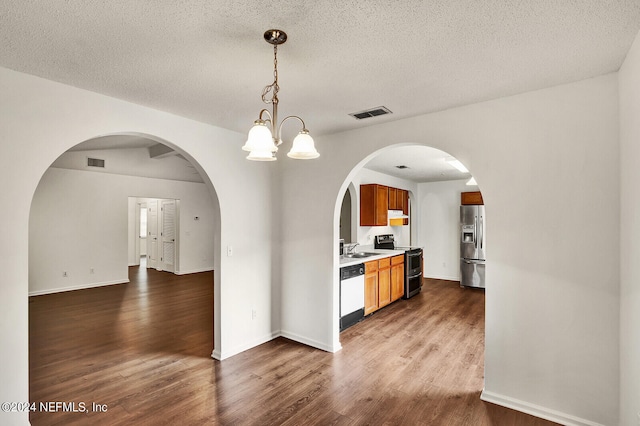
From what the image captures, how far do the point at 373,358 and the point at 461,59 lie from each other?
302 centimetres

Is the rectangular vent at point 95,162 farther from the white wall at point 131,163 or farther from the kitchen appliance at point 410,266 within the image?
the kitchen appliance at point 410,266

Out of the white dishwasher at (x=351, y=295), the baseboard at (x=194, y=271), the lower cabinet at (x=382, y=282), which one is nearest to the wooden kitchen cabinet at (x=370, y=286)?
the lower cabinet at (x=382, y=282)

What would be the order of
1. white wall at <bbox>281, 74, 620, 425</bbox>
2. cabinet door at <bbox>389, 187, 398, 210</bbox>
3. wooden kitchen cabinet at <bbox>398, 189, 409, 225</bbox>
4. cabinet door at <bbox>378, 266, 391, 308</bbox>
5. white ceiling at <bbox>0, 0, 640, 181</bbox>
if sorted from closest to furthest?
white ceiling at <bbox>0, 0, 640, 181</bbox> < white wall at <bbox>281, 74, 620, 425</bbox> < cabinet door at <bbox>378, 266, 391, 308</bbox> < cabinet door at <bbox>389, 187, 398, 210</bbox> < wooden kitchen cabinet at <bbox>398, 189, 409, 225</bbox>

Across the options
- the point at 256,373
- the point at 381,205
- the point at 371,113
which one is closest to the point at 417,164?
the point at 381,205

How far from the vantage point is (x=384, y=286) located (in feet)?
18.1

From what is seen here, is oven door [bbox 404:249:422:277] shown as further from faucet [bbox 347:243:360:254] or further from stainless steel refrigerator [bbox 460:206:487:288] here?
stainless steel refrigerator [bbox 460:206:487:288]

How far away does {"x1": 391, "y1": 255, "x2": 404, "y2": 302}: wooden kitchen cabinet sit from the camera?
19.0ft

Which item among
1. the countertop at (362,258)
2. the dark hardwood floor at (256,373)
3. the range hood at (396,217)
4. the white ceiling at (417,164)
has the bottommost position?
the dark hardwood floor at (256,373)

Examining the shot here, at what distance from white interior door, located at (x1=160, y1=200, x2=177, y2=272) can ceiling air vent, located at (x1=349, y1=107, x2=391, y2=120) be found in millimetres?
7399

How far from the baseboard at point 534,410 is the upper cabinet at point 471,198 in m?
5.41

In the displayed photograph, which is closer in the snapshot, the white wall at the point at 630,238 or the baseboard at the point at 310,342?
the white wall at the point at 630,238

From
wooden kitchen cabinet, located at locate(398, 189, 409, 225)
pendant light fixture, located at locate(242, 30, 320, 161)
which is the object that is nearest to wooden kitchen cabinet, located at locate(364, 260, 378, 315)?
wooden kitchen cabinet, located at locate(398, 189, 409, 225)

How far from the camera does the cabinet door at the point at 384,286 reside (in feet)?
17.7

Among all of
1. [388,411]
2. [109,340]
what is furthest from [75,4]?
[109,340]
